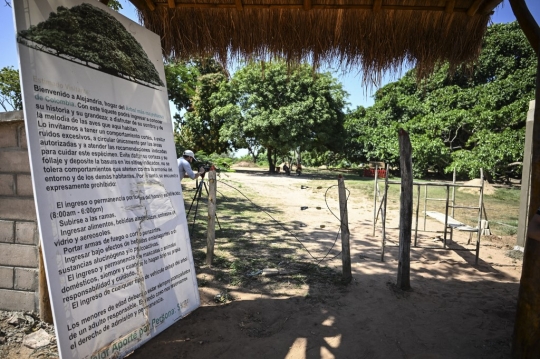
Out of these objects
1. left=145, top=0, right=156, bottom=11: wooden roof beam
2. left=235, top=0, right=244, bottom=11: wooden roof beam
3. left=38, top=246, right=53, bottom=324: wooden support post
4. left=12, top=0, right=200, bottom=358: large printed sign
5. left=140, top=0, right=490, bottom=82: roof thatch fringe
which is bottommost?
left=38, top=246, right=53, bottom=324: wooden support post

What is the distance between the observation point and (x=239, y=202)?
10836mm

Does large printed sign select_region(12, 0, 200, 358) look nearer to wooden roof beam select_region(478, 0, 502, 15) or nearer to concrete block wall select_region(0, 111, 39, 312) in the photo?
concrete block wall select_region(0, 111, 39, 312)

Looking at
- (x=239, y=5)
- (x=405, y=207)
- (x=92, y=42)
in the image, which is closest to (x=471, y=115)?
(x=405, y=207)

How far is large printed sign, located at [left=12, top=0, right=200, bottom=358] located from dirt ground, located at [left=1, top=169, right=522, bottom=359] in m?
0.55

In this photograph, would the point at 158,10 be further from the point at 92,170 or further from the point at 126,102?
the point at 92,170

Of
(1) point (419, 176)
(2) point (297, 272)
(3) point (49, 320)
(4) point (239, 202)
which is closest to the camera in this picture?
(3) point (49, 320)

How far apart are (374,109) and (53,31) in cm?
2552

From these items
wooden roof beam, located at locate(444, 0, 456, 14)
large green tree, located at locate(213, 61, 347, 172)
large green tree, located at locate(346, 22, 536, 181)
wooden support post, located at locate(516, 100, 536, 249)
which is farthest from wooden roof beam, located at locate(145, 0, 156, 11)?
large green tree, located at locate(213, 61, 347, 172)

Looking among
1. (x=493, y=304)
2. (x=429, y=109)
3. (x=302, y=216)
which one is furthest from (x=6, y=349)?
(x=429, y=109)

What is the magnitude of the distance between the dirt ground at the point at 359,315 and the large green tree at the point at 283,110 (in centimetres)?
1533

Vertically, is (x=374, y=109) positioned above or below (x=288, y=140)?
above

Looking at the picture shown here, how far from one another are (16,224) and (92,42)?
1.69 metres

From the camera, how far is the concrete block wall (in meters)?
2.57

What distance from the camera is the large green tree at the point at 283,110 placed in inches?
792
